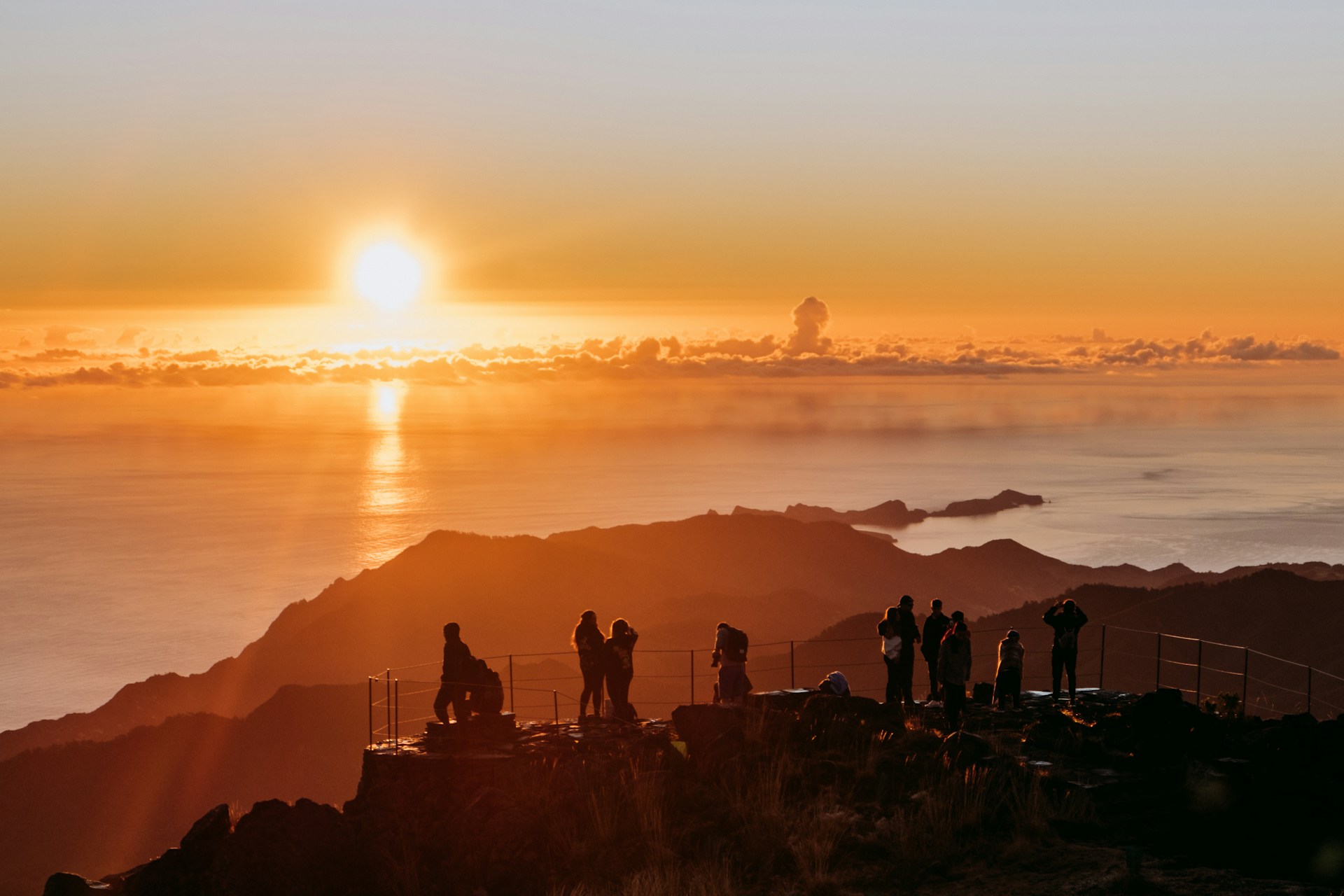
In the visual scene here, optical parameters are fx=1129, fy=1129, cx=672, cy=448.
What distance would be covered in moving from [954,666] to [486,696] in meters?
6.36

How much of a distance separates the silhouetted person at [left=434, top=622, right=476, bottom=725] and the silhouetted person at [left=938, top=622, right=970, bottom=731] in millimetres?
6228

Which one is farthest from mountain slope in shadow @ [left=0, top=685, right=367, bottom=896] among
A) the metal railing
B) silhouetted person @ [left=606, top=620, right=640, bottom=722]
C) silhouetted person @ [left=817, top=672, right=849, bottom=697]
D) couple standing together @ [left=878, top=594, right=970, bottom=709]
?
couple standing together @ [left=878, top=594, right=970, bottom=709]

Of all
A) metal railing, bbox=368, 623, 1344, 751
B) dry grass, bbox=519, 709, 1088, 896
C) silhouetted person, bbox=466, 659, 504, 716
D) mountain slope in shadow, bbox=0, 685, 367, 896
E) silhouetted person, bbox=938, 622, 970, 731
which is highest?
silhouetted person, bbox=938, 622, 970, 731

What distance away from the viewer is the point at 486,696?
1559 centimetres

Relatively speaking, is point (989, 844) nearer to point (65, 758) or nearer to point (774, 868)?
point (774, 868)

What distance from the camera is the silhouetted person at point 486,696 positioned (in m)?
15.4

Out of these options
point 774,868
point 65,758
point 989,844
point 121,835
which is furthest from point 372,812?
point 65,758

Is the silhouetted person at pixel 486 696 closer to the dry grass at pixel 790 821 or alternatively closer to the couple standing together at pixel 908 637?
the dry grass at pixel 790 821

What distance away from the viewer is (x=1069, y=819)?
11859 millimetres

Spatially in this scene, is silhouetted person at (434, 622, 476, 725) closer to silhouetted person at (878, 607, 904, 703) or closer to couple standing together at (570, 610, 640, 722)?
couple standing together at (570, 610, 640, 722)

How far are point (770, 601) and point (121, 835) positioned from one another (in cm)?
9890

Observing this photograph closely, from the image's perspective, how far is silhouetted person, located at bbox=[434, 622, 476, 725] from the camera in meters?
14.7

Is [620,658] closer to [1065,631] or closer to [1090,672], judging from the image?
[1065,631]

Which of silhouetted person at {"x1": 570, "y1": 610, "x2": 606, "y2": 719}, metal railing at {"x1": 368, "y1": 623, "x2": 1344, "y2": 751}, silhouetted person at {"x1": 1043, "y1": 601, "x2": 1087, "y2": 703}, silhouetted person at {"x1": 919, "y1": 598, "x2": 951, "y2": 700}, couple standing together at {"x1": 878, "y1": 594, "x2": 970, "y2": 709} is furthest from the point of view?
metal railing at {"x1": 368, "y1": 623, "x2": 1344, "y2": 751}
